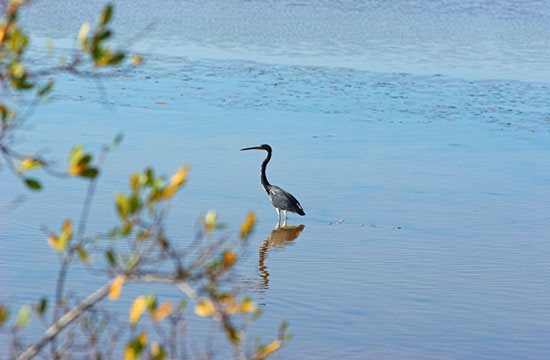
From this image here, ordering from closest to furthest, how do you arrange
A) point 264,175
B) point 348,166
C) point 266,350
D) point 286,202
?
1. point 266,350
2. point 286,202
3. point 264,175
4. point 348,166

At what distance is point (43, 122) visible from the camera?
48.2 feet

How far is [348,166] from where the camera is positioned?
13.6m

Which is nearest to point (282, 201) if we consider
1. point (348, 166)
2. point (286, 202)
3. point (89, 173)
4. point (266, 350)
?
point (286, 202)

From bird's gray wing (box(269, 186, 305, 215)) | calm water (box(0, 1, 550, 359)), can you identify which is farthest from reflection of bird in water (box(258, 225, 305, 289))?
bird's gray wing (box(269, 186, 305, 215))

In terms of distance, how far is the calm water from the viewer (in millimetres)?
8859

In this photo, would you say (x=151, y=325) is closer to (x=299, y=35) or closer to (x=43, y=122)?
(x=43, y=122)

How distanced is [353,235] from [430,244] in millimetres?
679

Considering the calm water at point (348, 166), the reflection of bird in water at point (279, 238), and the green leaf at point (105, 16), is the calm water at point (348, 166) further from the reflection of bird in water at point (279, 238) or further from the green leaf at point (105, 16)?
the green leaf at point (105, 16)

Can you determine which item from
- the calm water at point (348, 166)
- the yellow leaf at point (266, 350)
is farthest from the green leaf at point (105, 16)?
the calm water at point (348, 166)

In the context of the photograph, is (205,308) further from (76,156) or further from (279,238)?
(279,238)

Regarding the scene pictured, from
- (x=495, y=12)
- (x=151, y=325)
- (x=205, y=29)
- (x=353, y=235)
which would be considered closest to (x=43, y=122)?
(x=353, y=235)

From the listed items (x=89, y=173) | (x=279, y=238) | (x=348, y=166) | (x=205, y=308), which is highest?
(x=89, y=173)

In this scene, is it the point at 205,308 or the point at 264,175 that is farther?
the point at 264,175

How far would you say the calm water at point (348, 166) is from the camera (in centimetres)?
886
